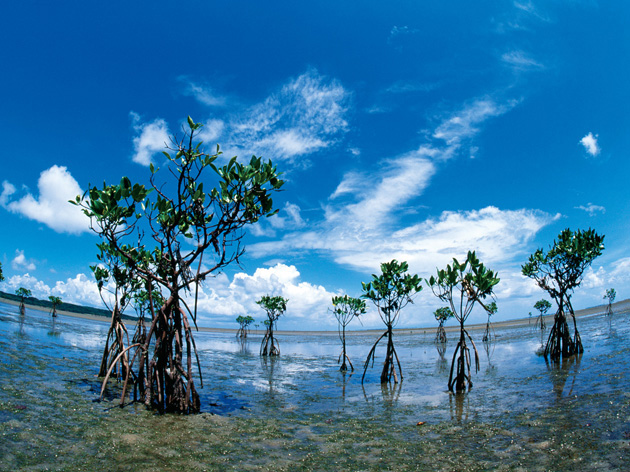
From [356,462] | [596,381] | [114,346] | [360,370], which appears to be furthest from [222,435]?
[360,370]

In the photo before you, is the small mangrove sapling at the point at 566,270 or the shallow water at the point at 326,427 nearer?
the shallow water at the point at 326,427

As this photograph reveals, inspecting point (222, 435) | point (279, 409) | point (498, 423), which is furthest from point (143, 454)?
point (498, 423)

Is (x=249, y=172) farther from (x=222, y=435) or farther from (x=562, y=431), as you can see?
(x=562, y=431)

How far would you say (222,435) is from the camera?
826cm

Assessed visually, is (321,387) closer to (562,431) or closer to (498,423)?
(498,423)

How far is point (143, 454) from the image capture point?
660 centimetres

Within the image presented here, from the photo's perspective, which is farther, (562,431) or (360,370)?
(360,370)

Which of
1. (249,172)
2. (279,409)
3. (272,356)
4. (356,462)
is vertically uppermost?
(249,172)

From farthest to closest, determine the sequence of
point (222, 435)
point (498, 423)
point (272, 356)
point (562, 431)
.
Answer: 1. point (272, 356)
2. point (498, 423)
3. point (222, 435)
4. point (562, 431)

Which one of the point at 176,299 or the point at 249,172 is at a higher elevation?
the point at 249,172

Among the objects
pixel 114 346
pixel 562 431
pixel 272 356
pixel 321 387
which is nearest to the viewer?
pixel 562 431

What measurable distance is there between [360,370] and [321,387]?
6550 millimetres

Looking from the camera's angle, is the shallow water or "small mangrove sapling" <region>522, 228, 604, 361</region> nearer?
the shallow water

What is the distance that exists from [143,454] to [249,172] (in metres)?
6.78
